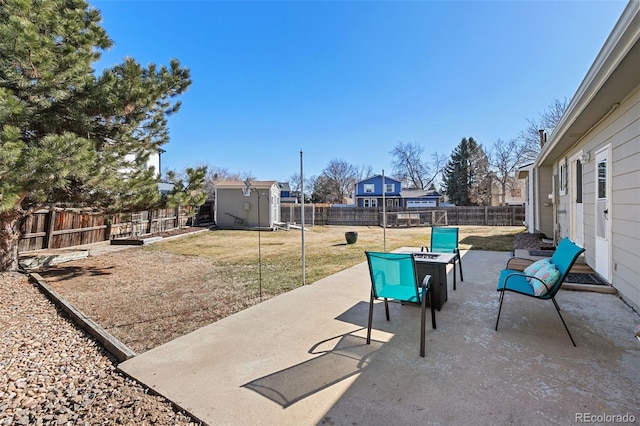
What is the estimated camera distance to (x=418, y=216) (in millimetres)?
20344

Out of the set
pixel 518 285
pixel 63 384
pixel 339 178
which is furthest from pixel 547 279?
pixel 339 178

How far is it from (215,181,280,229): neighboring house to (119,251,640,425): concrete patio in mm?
14602

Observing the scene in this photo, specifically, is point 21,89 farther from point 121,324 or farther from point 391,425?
point 391,425

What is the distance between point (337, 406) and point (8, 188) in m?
5.19

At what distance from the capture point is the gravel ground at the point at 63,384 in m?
1.89

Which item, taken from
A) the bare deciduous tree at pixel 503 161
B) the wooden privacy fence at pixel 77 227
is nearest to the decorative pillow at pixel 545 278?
the wooden privacy fence at pixel 77 227

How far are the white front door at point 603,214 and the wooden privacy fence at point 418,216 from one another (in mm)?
14990

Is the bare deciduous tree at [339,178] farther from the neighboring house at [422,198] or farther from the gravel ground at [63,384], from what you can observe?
the gravel ground at [63,384]

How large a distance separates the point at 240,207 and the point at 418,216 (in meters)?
11.8

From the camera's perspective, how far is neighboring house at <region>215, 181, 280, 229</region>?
18.0 metres

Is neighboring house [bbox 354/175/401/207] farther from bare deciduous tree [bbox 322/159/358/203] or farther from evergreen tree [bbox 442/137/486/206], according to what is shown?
bare deciduous tree [bbox 322/159/358/203]

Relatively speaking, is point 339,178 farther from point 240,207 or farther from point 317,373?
point 317,373

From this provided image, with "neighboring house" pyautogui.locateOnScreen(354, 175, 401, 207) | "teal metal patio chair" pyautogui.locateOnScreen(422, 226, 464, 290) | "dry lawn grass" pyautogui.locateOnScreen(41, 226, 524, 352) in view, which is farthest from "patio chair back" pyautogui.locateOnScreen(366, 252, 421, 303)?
"neighboring house" pyautogui.locateOnScreen(354, 175, 401, 207)

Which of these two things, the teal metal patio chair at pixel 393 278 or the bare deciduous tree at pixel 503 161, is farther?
the bare deciduous tree at pixel 503 161
